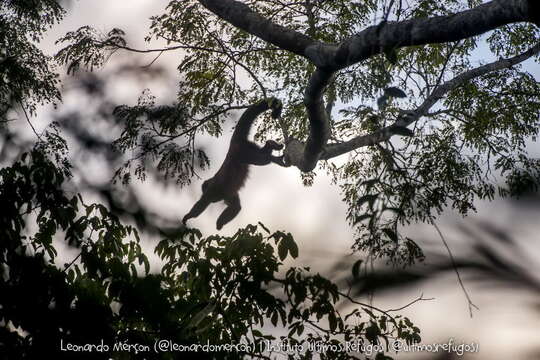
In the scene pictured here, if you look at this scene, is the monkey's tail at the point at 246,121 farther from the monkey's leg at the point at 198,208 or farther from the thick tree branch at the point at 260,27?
the thick tree branch at the point at 260,27

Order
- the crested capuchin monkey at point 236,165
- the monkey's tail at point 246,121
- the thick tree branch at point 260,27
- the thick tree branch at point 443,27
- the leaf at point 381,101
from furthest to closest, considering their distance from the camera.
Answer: the monkey's tail at point 246,121
the crested capuchin monkey at point 236,165
the thick tree branch at point 260,27
the thick tree branch at point 443,27
the leaf at point 381,101

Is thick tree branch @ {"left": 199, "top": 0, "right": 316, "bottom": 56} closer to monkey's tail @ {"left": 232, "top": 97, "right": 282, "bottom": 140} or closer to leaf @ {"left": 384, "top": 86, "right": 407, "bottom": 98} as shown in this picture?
leaf @ {"left": 384, "top": 86, "right": 407, "bottom": 98}

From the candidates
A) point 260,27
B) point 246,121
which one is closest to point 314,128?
point 260,27

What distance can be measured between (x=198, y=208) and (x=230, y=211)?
1.48 ft

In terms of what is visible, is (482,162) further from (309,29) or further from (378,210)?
(378,210)

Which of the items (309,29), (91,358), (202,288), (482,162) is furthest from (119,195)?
(482,162)

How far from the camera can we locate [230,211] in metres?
6.48

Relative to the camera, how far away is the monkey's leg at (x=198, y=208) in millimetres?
6336

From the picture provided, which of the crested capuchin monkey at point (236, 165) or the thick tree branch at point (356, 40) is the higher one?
the crested capuchin monkey at point (236, 165)

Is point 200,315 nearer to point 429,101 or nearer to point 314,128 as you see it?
point 314,128

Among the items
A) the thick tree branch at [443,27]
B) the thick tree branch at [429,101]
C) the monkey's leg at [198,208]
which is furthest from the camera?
the monkey's leg at [198,208]

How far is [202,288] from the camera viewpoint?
2693 mm

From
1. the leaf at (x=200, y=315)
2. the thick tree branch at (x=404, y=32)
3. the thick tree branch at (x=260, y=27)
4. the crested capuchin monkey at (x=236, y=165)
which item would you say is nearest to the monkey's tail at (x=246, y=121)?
the crested capuchin monkey at (x=236, y=165)

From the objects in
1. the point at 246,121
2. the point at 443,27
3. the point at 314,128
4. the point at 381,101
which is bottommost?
the point at 381,101
